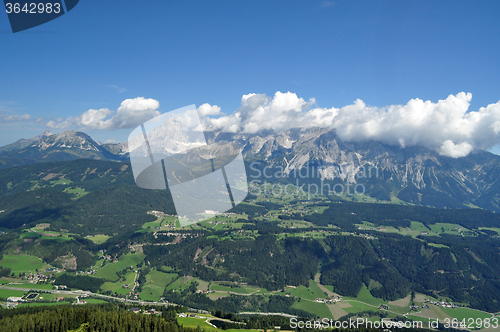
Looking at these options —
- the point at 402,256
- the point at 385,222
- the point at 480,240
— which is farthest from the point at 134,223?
the point at 480,240

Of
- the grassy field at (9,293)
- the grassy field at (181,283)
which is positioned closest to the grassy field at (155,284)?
the grassy field at (181,283)

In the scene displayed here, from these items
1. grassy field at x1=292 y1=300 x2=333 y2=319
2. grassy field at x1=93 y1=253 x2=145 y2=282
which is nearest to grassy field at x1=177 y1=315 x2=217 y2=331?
grassy field at x1=292 y1=300 x2=333 y2=319

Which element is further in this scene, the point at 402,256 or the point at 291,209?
the point at 291,209

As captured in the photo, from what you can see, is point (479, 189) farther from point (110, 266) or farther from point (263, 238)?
point (110, 266)

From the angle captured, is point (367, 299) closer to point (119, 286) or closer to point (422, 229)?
point (119, 286)

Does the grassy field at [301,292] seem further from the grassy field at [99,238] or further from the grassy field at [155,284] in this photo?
the grassy field at [99,238]

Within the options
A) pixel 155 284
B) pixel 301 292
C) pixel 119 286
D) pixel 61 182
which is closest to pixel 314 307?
pixel 301 292
